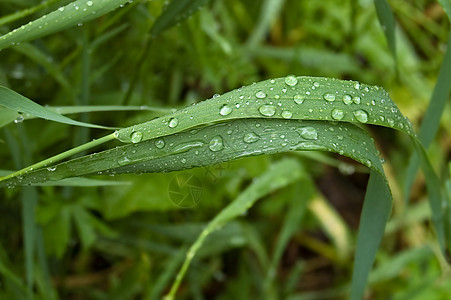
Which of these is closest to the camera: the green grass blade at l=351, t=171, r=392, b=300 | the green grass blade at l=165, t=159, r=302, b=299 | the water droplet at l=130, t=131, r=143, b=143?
the water droplet at l=130, t=131, r=143, b=143

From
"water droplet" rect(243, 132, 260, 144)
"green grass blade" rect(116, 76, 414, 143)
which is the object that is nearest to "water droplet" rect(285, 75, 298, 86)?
"green grass blade" rect(116, 76, 414, 143)

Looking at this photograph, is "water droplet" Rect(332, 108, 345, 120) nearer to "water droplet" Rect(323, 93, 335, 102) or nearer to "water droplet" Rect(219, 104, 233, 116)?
"water droplet" Rect(323, 93, 335, 102)

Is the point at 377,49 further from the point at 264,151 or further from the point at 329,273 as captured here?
the point at 264,151

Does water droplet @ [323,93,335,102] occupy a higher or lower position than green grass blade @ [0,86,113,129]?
lower

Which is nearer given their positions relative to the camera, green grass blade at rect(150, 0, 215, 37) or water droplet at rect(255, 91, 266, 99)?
water droplet at rect(255, 91, 266, 99)

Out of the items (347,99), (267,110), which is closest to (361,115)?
(347,99)

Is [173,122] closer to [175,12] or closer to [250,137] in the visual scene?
[250,137]

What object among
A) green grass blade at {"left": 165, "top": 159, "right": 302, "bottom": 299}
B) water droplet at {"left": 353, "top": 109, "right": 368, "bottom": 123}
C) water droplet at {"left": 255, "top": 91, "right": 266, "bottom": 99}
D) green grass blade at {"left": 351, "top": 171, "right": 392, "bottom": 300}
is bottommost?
green grass blade at {"left": 351, "top": 171, "right": 392, "bottom": 300}

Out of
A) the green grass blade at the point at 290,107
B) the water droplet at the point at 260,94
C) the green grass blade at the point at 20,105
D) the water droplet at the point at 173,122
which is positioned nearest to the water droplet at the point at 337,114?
the green grass blade at the point at 290,107
